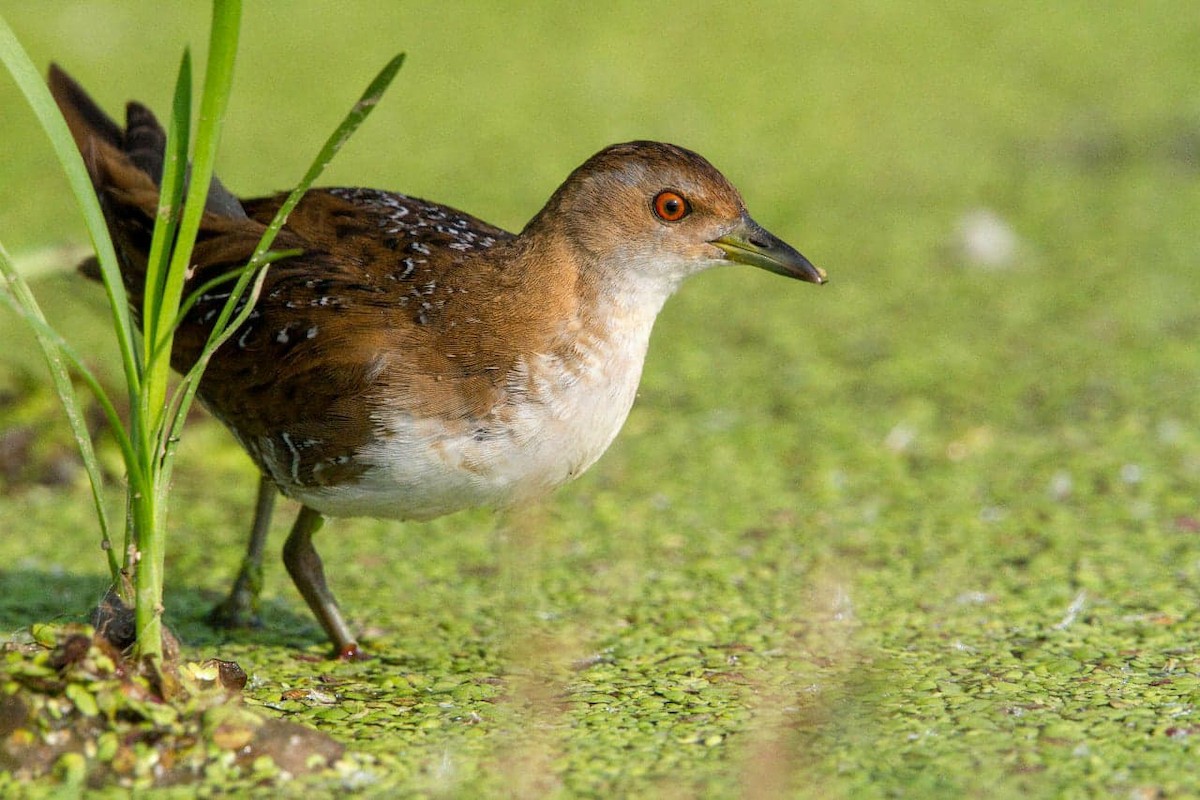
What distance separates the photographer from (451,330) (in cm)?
352

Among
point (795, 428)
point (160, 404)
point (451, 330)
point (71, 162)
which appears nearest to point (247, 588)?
point (451, 330)

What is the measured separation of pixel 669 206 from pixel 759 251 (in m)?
0.25

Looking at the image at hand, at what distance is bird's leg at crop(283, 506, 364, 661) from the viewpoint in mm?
4008

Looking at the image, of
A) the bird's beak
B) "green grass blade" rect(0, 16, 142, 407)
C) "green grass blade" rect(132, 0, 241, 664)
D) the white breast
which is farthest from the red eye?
"green grass blade" rect(0, 16, 142, 407)

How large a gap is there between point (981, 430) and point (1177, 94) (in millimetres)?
3878

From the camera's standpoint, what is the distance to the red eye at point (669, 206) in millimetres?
3668

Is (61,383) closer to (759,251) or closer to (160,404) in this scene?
(160,404)

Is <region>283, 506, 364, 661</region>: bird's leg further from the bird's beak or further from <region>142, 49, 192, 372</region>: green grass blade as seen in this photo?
the bird's beak

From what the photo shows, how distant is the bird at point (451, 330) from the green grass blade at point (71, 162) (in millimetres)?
656

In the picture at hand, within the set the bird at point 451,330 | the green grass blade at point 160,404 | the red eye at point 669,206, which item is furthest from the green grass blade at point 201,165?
the red eye at point 669,206

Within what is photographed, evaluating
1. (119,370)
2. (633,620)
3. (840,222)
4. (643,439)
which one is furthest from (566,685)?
(840,222)

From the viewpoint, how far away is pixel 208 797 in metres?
2.95

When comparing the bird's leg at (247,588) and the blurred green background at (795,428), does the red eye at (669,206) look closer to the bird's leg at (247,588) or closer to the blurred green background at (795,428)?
the blurred green background at (795,428)

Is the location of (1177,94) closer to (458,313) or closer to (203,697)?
(458,313)
